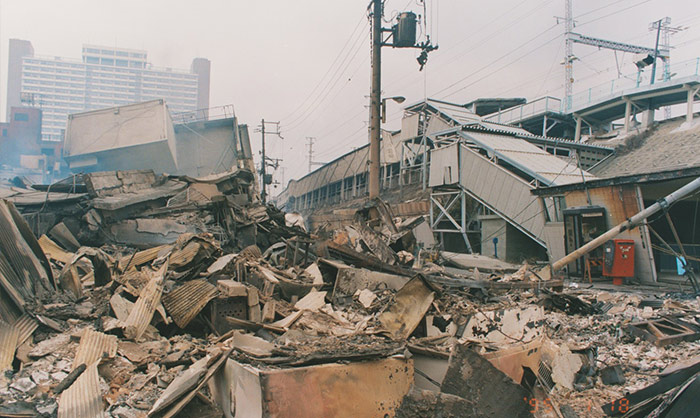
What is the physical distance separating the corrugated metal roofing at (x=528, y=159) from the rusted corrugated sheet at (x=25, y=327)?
14.7 metres

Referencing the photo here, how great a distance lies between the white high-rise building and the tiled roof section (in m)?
72.9

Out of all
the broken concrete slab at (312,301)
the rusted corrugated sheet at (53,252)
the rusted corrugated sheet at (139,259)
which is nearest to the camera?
the broken concrete slab at (312,301)

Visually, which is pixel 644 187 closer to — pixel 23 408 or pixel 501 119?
pixel 23 408

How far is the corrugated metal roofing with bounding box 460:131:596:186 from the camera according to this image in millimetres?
15245

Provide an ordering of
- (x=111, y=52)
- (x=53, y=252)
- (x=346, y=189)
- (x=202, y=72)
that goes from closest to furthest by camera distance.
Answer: (x=53, y=252), (x=346, y=189), (x=111, y=52), (x=202, y=72)

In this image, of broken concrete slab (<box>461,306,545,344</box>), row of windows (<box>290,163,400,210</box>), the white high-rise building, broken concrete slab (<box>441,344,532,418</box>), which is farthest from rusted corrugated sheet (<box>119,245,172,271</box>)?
the white high-rise building

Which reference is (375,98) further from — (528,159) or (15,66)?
(15,66)

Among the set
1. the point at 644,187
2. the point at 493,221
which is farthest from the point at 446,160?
the point at 644,187

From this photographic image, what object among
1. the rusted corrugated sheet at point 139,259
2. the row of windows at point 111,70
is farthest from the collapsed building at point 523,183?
the row of windows at point 111,70

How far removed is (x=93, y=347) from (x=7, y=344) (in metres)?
0.75

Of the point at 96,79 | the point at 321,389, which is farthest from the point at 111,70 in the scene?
the point at 321,389

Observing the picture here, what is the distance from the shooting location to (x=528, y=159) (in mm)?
16625

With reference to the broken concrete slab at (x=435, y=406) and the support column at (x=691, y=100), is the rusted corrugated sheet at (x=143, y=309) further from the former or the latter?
the support column at (x=691, y=100)

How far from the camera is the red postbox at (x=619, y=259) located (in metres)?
10.6
